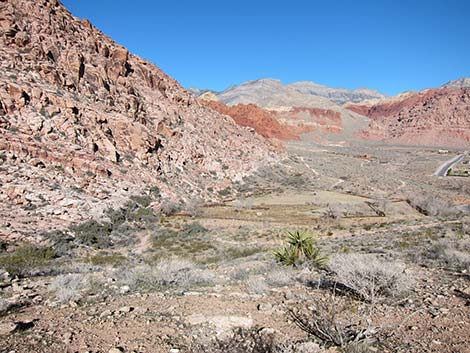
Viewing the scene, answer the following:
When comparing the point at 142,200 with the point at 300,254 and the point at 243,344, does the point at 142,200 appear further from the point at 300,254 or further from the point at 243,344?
the point at 243,344

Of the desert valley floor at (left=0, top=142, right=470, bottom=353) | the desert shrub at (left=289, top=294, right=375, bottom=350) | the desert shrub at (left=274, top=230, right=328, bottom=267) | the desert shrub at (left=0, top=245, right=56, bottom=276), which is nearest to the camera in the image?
the desert shrub at (left=289, top=294, right=375, bottom=350)

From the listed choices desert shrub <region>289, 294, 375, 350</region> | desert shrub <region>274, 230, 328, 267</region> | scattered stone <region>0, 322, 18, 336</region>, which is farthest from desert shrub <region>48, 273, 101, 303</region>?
desert shrub <region>274, 230, 328, 267</region>

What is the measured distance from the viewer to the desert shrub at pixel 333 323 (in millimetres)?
4948

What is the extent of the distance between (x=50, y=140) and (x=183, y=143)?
16064 millimetres

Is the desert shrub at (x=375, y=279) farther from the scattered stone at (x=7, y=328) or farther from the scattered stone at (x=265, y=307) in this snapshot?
the scattered stone at (x=7, y=328)

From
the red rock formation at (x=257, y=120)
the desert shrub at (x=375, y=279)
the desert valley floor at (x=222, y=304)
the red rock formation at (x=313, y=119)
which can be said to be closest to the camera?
the desert valley floor at (x=222, y=304)

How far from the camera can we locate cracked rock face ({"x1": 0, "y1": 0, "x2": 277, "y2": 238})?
2150cm

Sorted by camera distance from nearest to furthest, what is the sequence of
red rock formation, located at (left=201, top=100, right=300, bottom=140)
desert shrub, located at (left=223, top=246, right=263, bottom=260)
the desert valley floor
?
the desert valley floor < desert shrub, located at (left=223, top=246, right=263, bottom=260) < red rock formation, located at (left=201, top=100, right=300, bottom=140)

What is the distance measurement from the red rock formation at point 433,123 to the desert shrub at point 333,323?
146844 millimetres

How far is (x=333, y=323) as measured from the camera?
17.1 ft

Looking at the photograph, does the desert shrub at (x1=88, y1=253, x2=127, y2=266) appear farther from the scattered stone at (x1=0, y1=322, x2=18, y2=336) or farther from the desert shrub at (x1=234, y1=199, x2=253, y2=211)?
the desert shrub at (x1=234, y1=199, x2=253, y2=211)

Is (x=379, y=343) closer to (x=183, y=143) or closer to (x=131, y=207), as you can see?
(x=131, y=207)

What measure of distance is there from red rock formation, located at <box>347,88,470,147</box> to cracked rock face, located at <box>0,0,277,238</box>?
11285cm

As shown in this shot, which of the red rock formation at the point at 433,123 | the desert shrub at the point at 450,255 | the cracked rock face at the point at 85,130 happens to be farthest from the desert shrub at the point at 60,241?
the red rock formation at the point at 433,123
